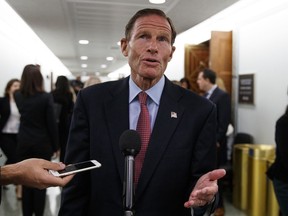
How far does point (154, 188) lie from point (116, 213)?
0.18m

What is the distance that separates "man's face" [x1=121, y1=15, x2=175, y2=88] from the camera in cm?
131

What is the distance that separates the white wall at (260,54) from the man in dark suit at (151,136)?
2217 millimetres

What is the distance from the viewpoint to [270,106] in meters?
3.51

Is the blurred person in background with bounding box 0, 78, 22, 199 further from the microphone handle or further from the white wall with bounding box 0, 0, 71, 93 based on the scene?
the microphone handle

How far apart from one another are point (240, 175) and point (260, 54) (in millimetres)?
1467

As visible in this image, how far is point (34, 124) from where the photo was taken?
110 inches

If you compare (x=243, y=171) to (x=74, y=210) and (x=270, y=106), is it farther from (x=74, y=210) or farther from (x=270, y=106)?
(x=74, y=210)

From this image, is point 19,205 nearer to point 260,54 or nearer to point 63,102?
point 63,102

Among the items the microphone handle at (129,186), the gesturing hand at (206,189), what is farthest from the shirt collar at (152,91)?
the microphone handle at (129,186)

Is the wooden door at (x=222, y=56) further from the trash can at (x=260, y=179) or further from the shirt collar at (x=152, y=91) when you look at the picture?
the shirt collar at (x=152, y=91)

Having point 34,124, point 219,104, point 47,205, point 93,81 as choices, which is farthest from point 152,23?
point 47,205

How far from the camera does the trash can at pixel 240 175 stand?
3684mm

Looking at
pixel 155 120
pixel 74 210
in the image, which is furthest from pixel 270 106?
pixel 74 210

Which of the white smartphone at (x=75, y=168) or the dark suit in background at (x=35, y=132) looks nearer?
the white smartphone at (x=75, y=168)
